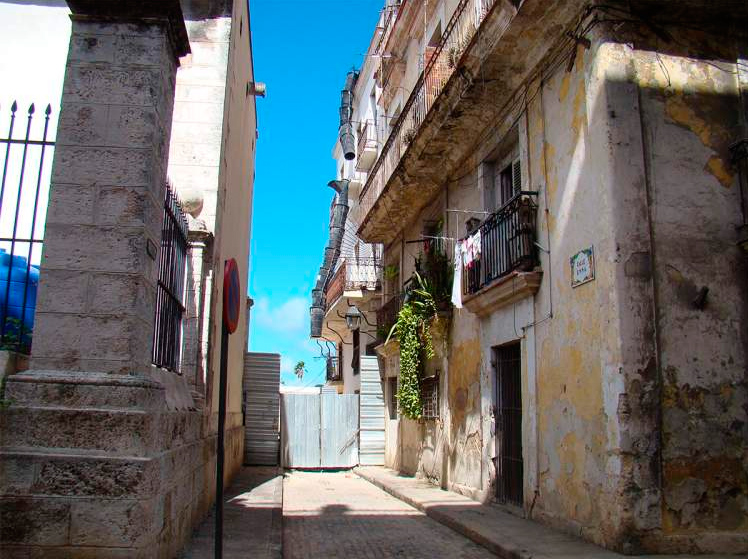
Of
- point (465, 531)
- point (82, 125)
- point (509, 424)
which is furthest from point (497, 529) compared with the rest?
point (82, 125)

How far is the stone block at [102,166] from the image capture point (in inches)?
190

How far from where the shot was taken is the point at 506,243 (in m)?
9.69

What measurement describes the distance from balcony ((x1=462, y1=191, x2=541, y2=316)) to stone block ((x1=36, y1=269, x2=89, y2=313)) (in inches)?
225

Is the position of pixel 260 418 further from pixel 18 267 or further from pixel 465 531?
pixel 18 267

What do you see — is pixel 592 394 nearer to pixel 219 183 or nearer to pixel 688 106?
pixel 688 106

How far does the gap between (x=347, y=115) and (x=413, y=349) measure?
16.2 m

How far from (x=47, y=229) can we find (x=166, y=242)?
1708 mm

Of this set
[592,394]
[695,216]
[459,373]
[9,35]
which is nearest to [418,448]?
[459,373]

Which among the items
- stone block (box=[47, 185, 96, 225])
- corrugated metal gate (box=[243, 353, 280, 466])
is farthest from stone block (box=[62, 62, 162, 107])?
corrugated metal gate (box=[243, 353, 280, 466])

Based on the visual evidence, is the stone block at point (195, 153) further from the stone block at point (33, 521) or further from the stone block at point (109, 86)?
the stone block at point (33, 521)

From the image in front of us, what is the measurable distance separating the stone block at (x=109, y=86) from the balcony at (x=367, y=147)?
17.4 meters

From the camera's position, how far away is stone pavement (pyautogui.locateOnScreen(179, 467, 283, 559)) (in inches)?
249

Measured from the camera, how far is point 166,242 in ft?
21.1

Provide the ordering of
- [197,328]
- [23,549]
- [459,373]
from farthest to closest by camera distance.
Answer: [459,373], [197,328], [23,549]
